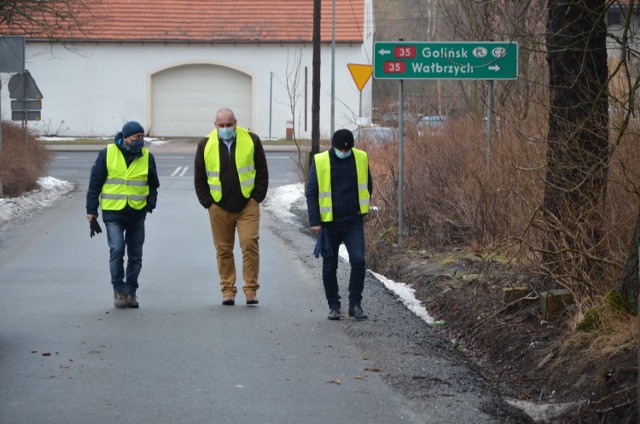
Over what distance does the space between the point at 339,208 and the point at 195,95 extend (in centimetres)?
3831

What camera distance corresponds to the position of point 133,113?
157ft

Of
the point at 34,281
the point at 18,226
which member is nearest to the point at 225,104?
the point at 18,226

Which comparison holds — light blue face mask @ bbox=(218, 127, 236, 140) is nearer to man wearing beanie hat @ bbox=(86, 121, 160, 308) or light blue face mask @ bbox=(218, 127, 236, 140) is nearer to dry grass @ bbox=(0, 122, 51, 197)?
man wearing beanie hat @ bbox=(86, 121, 160, 308)

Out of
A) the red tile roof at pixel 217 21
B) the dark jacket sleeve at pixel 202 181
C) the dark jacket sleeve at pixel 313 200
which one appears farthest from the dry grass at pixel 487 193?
the red tile roof at pixel 217 21

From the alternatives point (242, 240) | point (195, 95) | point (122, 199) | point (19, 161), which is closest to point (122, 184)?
point (122, 199)

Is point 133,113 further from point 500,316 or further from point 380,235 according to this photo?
point 500,316

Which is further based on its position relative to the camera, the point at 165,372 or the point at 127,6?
the point at 127,6

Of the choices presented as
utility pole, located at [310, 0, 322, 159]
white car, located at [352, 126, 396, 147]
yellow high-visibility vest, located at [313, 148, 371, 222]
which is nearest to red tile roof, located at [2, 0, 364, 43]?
utility pole, located at [310, 0, 322, 159]

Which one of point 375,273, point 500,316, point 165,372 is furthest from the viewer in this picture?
point 375,273

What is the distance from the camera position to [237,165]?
424 inches

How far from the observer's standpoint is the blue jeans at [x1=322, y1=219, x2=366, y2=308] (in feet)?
33.0

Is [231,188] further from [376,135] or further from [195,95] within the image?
[195,95]

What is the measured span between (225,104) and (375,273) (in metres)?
35.2

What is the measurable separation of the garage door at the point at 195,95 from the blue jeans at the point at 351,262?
3795 cm
